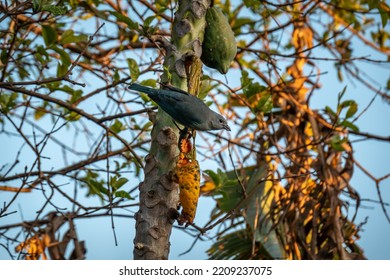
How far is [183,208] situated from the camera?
1.68 metres

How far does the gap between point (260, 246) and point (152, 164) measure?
60.5 inches

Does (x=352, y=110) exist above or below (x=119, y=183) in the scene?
above

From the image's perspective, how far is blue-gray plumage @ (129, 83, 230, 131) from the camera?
1677 mm

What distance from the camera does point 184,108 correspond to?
1.67 metres

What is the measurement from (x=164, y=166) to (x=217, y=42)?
17.5 inches

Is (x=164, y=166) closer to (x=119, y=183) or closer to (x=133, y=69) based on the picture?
(x=119, y=183)

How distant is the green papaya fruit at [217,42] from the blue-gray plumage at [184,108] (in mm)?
264

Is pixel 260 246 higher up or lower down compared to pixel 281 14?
lower down

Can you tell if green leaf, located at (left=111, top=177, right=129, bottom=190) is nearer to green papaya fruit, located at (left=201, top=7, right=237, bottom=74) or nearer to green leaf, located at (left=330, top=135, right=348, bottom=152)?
green papaya fruit, located at (left=201, top=7, right=237, bottom=74)

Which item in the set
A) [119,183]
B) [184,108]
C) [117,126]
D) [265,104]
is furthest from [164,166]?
[117,126]

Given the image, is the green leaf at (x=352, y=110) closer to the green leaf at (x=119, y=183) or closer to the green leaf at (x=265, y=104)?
the green leaf at (x=265, y=104)

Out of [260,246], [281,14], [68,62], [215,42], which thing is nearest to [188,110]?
[215,42]

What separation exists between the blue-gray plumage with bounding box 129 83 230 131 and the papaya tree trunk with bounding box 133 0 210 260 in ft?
0.23
